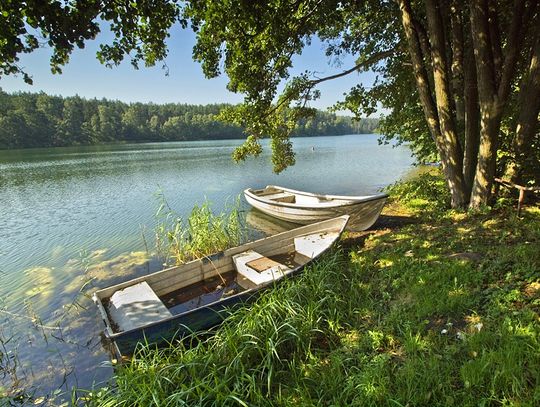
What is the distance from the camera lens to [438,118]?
24.9 ft

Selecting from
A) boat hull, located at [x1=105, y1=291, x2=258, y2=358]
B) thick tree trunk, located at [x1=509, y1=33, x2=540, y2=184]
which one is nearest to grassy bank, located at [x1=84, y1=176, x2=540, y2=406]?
boat hull, located at [x1=105, y1=291, x2=258, y2=358]

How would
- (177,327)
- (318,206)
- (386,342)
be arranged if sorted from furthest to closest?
1. (318,206)
2. (177,327)
3. (386,342)

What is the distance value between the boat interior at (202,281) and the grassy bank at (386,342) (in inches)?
31.0

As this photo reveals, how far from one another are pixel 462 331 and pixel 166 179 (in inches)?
915

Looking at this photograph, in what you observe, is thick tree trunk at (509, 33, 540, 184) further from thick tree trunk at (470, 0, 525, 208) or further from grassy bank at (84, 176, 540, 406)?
grassy bank at (84, 176, 540, 406)

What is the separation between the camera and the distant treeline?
6462 cm

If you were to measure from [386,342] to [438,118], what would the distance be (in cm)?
603

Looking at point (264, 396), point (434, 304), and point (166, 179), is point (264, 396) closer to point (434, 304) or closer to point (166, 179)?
point (434, 304)

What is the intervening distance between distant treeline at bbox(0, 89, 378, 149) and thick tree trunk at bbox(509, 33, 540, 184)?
168 feet

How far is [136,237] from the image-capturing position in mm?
11352

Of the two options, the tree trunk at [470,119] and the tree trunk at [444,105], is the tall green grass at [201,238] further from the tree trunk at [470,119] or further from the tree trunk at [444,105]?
the tree trunk at [470,119]

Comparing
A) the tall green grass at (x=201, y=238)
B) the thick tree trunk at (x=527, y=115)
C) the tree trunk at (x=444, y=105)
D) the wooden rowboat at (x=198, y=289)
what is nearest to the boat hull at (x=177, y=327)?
the wooden rowboat at (x=198, y=289)

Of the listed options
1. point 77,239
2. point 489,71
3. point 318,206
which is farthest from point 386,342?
point 77,239

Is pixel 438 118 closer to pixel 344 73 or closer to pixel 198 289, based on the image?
pixel 344 73
